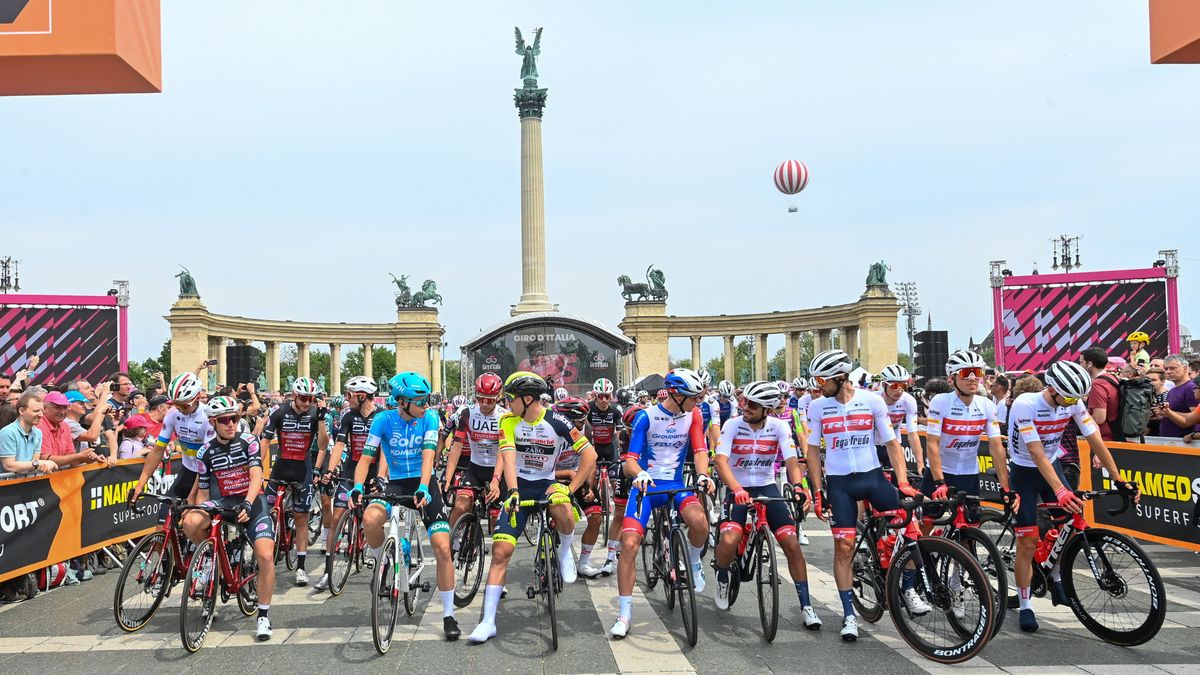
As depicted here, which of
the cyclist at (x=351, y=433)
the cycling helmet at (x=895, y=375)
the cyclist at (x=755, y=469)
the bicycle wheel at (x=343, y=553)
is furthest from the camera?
the cycling helmet at (x=895, y=375)

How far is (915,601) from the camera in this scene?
6801 millimetres

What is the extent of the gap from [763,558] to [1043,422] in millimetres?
2641

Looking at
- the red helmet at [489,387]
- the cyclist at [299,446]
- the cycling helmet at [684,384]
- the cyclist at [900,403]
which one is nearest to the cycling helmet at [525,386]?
the red helmet at [489,387]

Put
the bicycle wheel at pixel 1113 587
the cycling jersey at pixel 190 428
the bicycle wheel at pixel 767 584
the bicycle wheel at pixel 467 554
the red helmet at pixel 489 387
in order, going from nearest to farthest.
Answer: the bicycle wheel at pixel 1113 587, the bicycle wheel at pixel 767 584, the red helmet at pixel 489 387, the bicycle wheel at pixel 467 554, the cycling jersey at pixel 190 428

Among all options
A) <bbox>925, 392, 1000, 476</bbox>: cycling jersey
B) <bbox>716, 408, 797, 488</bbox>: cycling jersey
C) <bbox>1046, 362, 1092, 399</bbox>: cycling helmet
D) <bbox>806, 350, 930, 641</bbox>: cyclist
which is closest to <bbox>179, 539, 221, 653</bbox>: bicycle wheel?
<bbox>716, 408, 797, 488</bbox>: cycling jersey

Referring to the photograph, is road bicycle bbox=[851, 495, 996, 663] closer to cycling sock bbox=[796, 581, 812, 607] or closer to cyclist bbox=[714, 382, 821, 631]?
cycling sock bbox=[796, 581, 812, 607]

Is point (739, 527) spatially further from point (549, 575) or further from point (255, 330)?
point (255, 330)

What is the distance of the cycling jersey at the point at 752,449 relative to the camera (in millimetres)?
7977

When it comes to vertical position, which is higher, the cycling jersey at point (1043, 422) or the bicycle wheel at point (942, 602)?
the cycling jersey at point (1043, 422)

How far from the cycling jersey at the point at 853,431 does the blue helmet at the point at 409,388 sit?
350cm

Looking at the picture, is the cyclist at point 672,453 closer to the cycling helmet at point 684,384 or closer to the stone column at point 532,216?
the cycling helmet at point 684,384

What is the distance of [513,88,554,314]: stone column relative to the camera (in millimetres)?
69562

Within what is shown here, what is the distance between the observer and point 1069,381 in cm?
Answer: 739

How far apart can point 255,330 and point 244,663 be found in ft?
255
